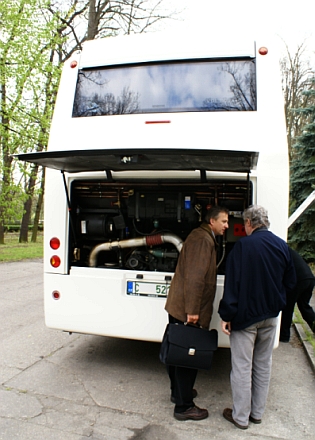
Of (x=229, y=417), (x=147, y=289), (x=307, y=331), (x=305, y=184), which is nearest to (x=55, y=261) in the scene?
(x=147, y=289)

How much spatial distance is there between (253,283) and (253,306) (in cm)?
19

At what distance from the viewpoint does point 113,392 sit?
14.2 feet

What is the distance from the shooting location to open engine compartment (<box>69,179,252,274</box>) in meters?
4.82

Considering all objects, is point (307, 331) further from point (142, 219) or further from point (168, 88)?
point (168, 88)

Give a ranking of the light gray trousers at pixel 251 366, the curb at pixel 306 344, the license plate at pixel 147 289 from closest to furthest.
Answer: the light gray trousers at pixel 251 366, the license plate at pixel 147 289, the curb at pixel 306 344

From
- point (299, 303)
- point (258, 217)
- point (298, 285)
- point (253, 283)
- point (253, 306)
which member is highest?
point (258, 217)

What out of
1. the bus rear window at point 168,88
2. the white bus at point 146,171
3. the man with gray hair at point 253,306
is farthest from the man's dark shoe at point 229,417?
the bus rear window at point 168,88

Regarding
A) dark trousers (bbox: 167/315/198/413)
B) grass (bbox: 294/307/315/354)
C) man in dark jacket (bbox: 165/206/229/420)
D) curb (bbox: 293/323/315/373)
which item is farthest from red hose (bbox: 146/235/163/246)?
grass (bbox: 294/307/315/354)

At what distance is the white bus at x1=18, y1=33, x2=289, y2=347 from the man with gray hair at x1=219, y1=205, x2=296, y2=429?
2.10 feet

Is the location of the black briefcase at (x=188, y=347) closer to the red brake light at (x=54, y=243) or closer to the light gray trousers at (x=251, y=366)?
the light gray trousers at (x=251, y=366)

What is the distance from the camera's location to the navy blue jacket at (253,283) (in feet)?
11.6

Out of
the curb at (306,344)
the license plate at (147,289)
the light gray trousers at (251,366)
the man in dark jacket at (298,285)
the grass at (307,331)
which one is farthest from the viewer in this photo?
the grass at (307,331)

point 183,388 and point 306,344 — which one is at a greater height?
point 183,388

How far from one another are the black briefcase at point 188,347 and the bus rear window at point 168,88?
2.38 m
